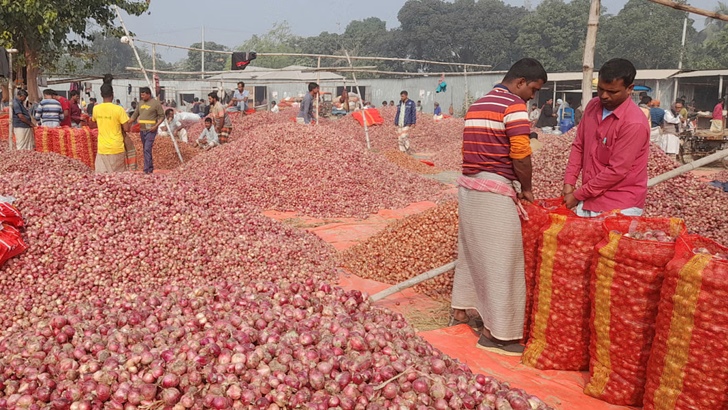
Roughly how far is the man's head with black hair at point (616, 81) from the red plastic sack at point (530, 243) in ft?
2.78

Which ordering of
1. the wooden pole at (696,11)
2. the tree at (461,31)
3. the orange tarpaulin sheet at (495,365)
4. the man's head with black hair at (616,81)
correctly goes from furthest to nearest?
1. the tree at (461,31)
2. the wooden pole at (696,11)
3. the man's head with black hair at (616,81)
4. the orange tarpaulin sheet at (495,365)

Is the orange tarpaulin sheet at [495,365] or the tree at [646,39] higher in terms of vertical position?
the tree at [646,39]

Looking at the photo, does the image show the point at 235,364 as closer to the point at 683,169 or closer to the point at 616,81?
the point at 616,81

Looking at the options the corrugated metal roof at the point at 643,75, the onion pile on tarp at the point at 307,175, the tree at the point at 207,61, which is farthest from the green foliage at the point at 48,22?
the tree at the point at 207,61

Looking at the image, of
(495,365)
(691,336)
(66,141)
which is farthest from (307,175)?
(691,336)

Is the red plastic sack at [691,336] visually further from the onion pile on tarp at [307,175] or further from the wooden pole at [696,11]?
the onion pile on tarp at [307,175]

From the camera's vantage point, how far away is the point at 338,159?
10.7 m

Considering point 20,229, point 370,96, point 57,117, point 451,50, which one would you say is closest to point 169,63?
point 451,50

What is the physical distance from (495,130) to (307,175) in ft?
21.8

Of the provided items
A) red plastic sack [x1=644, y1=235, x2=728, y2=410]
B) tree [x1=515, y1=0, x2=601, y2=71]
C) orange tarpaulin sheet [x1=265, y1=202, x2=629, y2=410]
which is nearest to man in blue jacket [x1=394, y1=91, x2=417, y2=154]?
orange tarpaulin sheet [x1=265, y1=202, x2=629, y2=410]

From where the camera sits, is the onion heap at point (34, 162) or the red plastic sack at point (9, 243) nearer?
the red plastic sack at point (9, 243)

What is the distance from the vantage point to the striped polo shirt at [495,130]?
3.70 meters

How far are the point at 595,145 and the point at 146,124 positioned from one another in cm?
969

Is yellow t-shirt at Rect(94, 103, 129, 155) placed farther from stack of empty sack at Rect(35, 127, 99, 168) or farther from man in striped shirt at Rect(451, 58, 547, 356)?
man in striped shirt at Rect(451, 58, 547, 356)
